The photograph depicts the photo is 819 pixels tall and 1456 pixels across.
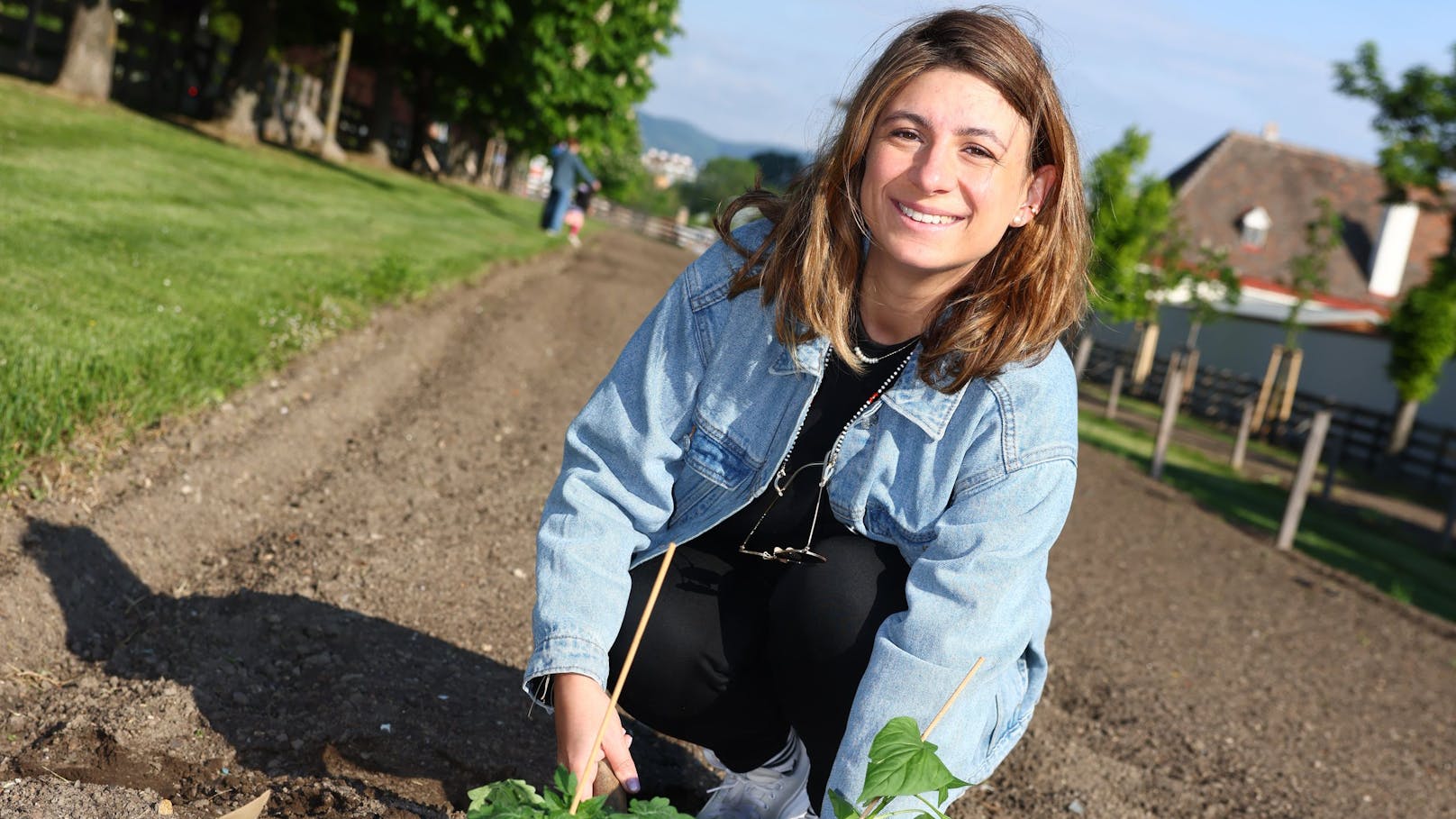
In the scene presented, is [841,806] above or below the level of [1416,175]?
below

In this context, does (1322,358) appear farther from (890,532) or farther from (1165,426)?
(890,532)

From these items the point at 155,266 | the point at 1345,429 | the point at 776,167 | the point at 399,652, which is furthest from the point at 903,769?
the point at 1345,429

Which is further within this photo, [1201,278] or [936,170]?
[1201,278]

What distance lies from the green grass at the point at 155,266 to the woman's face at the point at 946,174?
2.68 m

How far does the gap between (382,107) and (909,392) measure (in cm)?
2838

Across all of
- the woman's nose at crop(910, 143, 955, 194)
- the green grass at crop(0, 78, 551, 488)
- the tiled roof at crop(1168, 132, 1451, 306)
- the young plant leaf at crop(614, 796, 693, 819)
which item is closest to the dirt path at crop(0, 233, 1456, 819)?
the green grass at crop(0, 78, 551, 488)

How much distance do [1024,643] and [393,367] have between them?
5239 mm

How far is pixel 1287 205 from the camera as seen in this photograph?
132 feet

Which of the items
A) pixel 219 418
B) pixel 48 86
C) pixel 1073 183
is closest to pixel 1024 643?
pixel 1073 183

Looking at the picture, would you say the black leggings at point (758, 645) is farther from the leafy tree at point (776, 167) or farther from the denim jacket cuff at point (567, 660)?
the leafy tree at point (776, 167)

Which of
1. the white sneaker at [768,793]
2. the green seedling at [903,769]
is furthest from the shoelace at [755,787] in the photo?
the green seedling at [903,769]

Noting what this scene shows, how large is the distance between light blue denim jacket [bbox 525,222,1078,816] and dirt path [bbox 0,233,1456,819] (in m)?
0.70

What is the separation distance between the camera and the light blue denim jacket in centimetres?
217

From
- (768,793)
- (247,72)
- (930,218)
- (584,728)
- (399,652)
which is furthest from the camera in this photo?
(247,72)
